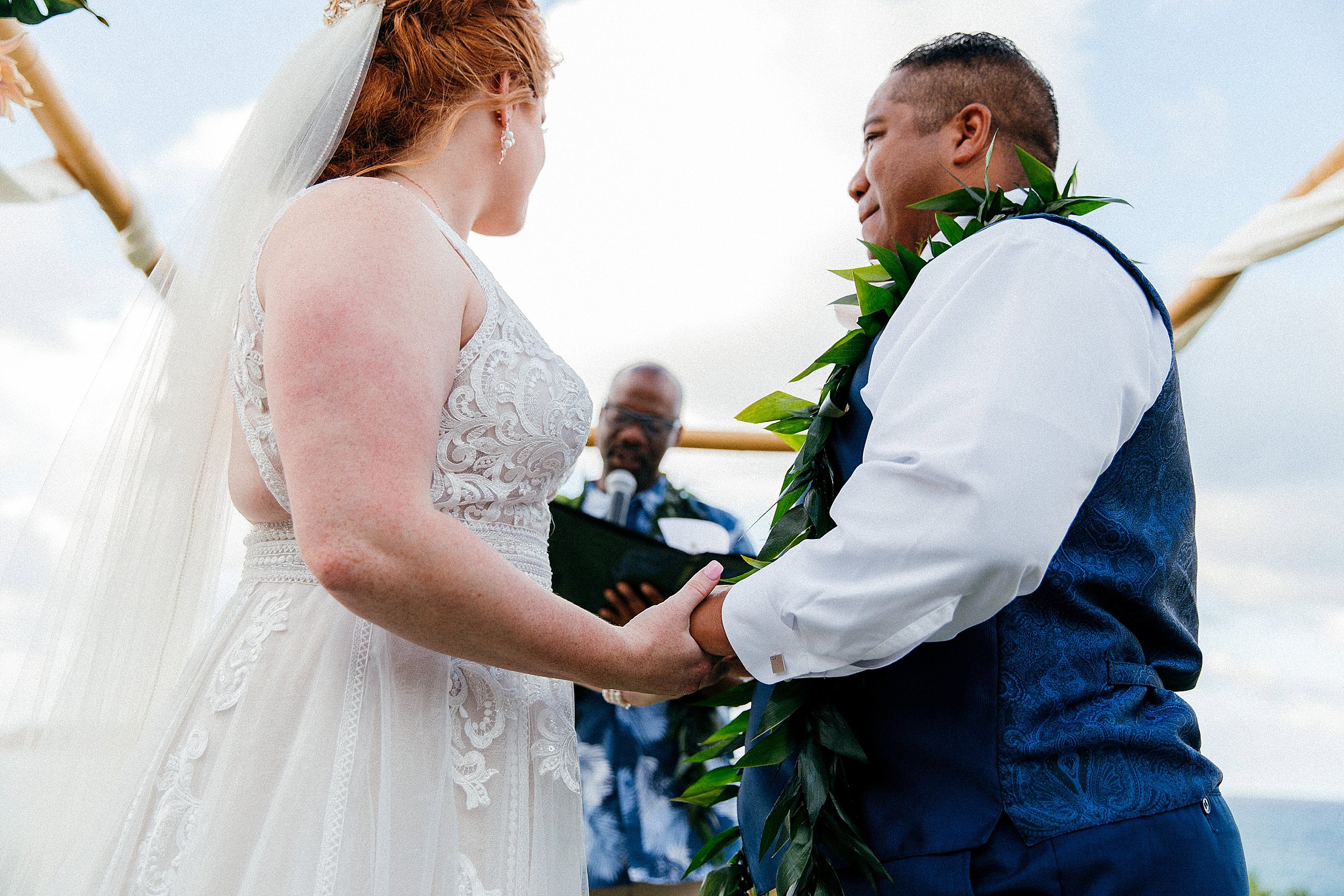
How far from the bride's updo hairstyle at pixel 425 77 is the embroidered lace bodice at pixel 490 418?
0.75ft

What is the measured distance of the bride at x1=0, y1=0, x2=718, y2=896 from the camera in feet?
3.33

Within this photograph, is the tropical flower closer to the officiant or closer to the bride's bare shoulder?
the bride's bare shoulder

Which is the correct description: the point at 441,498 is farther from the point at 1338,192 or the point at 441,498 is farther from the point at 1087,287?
the point at 1338,192

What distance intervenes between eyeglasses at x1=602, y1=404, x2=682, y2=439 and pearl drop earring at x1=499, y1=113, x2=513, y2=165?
2.29 metres

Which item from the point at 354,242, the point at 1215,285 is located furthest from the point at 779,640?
Result: the point at 1215,285

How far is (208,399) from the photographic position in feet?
4.72

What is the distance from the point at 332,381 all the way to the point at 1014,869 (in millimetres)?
875

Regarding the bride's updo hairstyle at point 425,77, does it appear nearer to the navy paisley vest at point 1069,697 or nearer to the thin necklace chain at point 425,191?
the thin necklace chain at point 425,191

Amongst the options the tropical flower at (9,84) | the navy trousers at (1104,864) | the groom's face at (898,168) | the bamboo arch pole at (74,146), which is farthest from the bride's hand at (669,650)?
the tropical flower at (9,84)

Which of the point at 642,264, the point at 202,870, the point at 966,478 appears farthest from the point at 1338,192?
the point at 642,264

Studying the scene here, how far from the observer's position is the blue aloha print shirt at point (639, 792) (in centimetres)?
290

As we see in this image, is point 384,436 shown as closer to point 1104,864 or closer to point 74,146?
point 1104,864

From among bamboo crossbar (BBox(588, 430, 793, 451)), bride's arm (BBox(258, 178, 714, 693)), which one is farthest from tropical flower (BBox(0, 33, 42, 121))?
bamboo crossbar (BBox(588, 430, 793, 451))

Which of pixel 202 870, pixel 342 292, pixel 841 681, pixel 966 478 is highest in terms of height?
pixel 342 292
